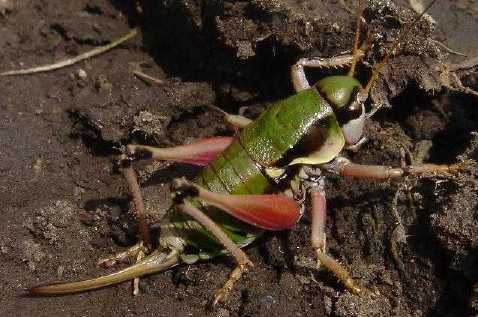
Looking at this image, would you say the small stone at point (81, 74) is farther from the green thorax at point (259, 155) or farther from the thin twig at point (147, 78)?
the green thorax at point (259, 155)

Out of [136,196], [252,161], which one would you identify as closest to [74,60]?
[136,196]

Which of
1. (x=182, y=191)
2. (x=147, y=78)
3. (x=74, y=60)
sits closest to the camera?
(x=182, y=191)

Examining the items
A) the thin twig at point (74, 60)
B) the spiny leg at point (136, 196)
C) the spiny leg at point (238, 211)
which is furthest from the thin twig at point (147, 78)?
the spiny leg at point (238, 211)

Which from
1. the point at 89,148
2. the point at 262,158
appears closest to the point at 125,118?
the point at 89,148

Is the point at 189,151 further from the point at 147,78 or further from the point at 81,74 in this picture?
the point at 81,74

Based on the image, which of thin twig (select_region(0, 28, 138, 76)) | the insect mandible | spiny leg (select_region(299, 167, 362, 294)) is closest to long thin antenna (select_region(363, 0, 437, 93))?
the insect mandible

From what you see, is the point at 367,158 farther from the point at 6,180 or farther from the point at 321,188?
the point at 6,180
